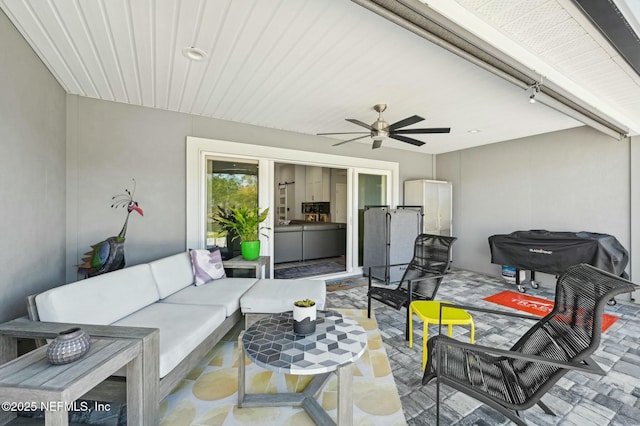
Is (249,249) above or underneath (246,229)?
underneath

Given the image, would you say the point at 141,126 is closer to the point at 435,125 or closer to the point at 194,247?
the point at 194,247

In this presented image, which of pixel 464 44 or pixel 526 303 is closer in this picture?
pixel 464 44

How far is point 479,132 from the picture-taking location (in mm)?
4605

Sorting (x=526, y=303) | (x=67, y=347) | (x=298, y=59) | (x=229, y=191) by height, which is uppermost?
(x=298, y=59)

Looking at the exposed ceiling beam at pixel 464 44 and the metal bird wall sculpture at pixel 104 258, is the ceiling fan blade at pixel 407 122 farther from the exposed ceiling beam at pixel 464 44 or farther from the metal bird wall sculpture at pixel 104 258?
the metal bird wall sculpture at pixel 104 258

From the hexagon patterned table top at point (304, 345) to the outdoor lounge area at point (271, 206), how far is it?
2 centimetres

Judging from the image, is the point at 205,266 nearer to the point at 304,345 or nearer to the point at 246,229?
the point at 246,229

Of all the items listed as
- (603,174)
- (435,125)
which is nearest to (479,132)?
(435,125)

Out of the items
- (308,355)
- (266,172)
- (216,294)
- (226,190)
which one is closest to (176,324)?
(216,294)

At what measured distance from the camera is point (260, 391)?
196 cm

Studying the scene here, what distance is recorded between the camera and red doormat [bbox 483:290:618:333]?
11.3ft

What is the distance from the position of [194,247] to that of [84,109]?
6.99 ft

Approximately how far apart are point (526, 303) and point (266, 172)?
4423 mm

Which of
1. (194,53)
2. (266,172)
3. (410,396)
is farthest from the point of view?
(266,172)
